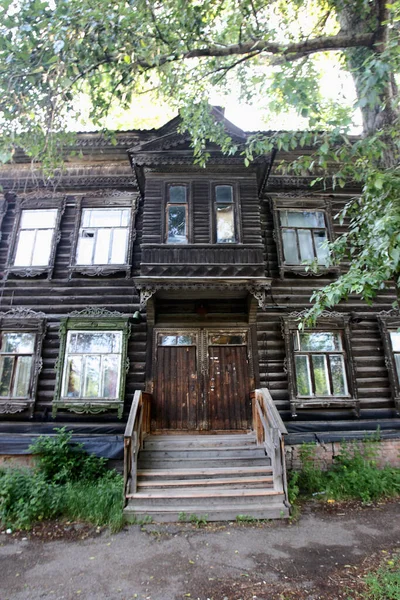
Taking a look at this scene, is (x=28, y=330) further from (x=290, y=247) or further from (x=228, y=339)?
(x=290, y=247)

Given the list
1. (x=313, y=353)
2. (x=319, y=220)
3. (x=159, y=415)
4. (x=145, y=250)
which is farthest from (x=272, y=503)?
(x=319, y=220)

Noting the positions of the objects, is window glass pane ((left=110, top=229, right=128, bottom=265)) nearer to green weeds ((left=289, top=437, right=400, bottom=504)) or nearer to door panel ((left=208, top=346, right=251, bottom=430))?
door panel ((left=208, top=346, right=251, bottom=430))

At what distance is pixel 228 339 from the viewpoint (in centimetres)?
855

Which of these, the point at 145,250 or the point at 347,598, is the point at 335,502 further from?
the point at 145,250

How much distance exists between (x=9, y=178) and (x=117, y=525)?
910 cm

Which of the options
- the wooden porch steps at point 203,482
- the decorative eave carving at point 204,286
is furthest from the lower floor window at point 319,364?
the wooden porch steps at point 203,482

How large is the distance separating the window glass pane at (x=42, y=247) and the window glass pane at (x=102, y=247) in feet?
4.13

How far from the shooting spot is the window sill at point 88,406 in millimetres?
7945

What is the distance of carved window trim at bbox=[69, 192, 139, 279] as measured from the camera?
352 inches

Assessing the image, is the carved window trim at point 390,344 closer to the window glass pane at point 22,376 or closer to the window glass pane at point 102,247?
the window glass pane at point 102,247

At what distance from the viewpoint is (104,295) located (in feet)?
28.9

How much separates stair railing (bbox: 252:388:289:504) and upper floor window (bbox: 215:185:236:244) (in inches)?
143

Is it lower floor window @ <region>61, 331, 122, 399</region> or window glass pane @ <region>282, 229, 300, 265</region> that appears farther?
window glass pane @ <region>282, 229, 300, 265</region>

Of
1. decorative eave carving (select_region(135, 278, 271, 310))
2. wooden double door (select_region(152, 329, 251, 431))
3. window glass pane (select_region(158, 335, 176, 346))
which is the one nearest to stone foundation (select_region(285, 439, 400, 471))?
wooden double door (select_region(152, 329, 251, 431))
